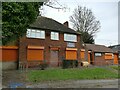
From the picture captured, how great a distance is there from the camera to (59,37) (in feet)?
125

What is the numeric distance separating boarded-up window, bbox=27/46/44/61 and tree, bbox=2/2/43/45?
42.6 ft

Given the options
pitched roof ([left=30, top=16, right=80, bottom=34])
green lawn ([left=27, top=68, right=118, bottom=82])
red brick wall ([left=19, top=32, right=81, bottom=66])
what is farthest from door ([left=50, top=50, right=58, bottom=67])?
green lawn ([left=27, top=68, right=118, bottom=82])

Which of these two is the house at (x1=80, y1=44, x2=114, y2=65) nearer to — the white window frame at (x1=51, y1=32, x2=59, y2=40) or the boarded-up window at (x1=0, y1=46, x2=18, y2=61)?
the white window frame at (x1=51, y1=32, x2=59, y2=40)

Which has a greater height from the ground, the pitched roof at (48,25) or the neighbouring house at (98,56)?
the pitched roof at (48,25)

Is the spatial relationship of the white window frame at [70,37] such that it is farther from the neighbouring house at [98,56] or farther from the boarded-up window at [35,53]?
the neighbouring house at [98,56]

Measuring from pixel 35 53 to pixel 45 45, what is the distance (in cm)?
238

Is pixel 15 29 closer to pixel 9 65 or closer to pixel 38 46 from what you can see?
pixel 9 65

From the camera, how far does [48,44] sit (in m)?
36.1

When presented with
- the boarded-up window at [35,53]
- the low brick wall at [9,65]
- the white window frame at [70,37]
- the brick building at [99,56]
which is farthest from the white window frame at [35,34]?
the brick building at [99,56]

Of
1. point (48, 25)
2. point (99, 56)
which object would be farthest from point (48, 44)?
point (99, 56)

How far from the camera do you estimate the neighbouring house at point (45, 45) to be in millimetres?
32344

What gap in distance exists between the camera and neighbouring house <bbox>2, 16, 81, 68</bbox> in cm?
3234

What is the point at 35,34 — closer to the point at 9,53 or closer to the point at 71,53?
the point at 9,53

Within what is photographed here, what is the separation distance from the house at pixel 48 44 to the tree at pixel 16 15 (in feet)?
34.1
